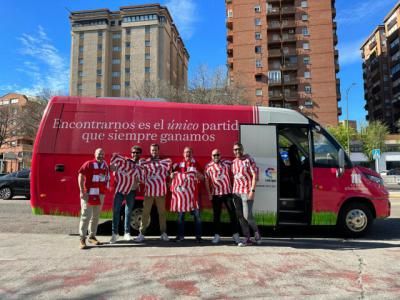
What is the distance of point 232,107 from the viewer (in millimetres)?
7992

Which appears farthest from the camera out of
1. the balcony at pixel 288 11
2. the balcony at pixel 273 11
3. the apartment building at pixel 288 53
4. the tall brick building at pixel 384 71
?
the tall brick building at pixel 384 71

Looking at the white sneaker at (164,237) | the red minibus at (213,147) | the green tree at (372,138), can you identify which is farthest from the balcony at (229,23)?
the white sneaker at (164,237)

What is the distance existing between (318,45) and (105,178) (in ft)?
211

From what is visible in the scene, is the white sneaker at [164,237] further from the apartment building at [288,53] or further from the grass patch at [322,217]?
the apartment building at [288,53]

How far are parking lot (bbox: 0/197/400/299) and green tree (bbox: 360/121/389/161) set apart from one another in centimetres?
5081

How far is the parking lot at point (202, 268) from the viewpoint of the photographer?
14.9 ft

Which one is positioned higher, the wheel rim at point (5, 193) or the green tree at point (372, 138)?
the green tree at point (372, 138)

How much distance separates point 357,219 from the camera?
25.6 feet

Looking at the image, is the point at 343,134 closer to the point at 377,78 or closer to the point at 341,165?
the point at 341,165

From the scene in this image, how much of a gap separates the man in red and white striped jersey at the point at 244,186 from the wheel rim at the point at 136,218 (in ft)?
7.16

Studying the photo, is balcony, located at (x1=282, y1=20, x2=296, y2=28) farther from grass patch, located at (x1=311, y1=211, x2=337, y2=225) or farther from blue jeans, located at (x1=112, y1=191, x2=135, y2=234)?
blue jeans, located at (x1=112, y1=191, x2=135, y2=234)

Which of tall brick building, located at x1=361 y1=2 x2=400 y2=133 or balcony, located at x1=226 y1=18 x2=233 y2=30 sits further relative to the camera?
tall brick building, located at x1=361 y1=2 x2=400 y2=133

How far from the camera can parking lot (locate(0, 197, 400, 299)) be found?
4.54 m

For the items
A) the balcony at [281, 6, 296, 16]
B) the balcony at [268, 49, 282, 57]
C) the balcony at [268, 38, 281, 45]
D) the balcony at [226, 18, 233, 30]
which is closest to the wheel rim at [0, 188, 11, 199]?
the balcony at [268, 49, 282, 57]
